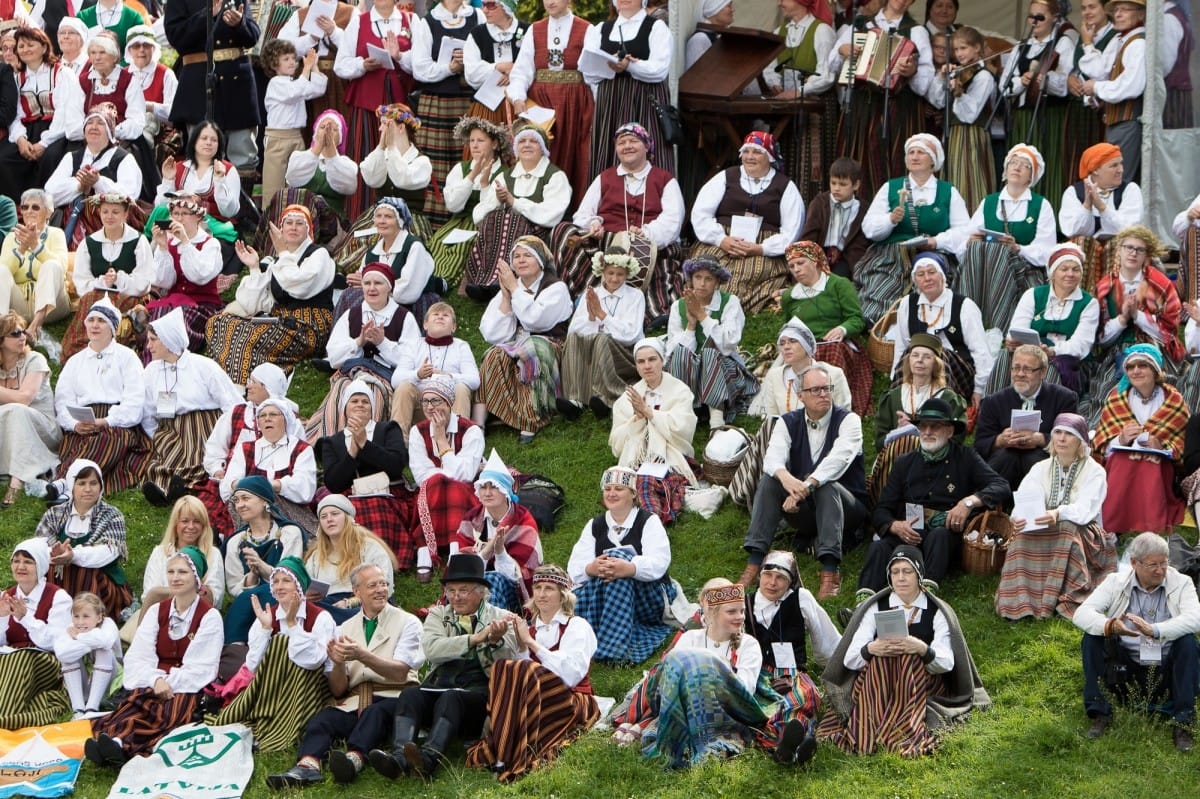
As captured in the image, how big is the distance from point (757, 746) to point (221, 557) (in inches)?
117

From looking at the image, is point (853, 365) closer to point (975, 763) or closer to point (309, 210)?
point (975, 763)

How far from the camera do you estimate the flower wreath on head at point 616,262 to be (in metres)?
12.1

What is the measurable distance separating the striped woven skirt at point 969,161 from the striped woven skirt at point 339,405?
3.69m

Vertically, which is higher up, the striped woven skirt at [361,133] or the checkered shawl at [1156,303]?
the striped woven skirt at [361,133]

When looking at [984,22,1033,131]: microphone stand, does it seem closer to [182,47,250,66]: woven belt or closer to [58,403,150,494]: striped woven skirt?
[182,47,250,66]: woven belt

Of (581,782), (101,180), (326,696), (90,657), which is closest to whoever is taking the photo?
(581,782)

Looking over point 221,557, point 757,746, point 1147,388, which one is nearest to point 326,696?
point 221,557

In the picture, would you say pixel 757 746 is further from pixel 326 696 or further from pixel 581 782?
pixel 326 696

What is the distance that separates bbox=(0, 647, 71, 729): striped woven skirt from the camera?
9.92m

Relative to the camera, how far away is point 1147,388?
10383mm

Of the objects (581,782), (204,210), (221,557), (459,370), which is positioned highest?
(204,210)

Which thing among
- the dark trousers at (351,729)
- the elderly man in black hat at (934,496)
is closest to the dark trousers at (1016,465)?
the elderly man in black hat at (934,496)

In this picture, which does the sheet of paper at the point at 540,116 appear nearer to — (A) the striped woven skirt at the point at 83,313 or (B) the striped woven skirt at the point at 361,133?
(B) the striped woven skirt at the point at 361,133

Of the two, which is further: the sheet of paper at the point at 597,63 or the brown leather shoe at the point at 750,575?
the sheet of paper at the point at 597,63
